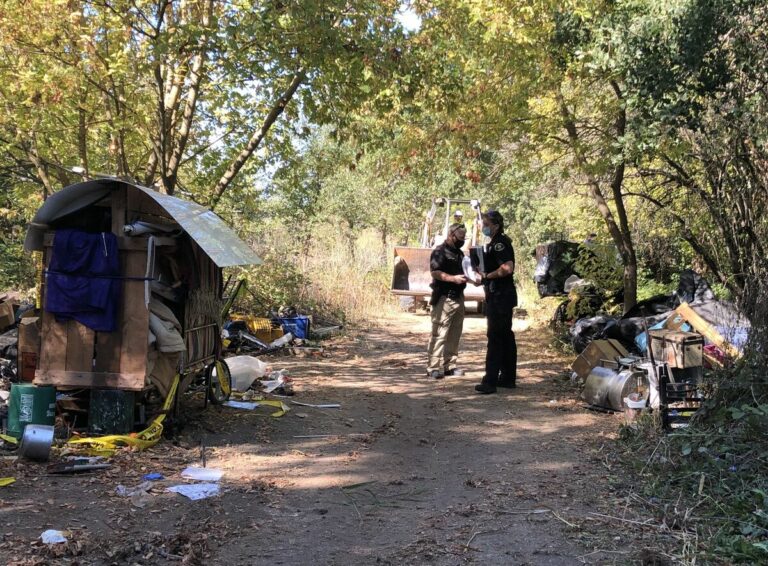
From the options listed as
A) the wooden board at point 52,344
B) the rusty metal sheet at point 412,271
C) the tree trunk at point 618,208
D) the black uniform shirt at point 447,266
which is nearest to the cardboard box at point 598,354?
the black uniform shirt at point 447,266

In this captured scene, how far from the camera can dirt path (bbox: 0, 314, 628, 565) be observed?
3.76 meters

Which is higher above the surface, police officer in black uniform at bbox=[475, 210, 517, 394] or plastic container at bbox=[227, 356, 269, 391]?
police officer in black uniform at bbox=[475, 210, 517, 394]

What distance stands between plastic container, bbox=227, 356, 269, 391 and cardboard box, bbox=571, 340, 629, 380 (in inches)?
154

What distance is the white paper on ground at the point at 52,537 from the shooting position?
146 inches

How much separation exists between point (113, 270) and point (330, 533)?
2908 mm

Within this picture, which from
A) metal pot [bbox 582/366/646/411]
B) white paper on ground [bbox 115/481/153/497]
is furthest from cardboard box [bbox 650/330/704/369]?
white paper on ground [bbox 115/481/153/497]

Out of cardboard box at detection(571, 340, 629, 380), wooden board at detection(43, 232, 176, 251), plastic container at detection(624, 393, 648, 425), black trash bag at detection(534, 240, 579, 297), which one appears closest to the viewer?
wooden board at detection(43, 232, 176, 251)

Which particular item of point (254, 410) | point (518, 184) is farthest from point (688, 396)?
point (518, 184)

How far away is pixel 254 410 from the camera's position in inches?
284

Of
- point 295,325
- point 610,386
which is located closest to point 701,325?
point 610,386

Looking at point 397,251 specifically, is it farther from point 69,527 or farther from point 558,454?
point 69,527

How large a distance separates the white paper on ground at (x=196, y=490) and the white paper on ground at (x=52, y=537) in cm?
89

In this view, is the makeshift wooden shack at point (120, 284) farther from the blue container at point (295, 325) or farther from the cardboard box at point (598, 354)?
the blue container at point (295, 325)

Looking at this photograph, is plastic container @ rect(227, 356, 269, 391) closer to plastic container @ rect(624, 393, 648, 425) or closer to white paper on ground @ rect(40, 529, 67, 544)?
white paper on ground @ rect(40, 529, 67, 544)
